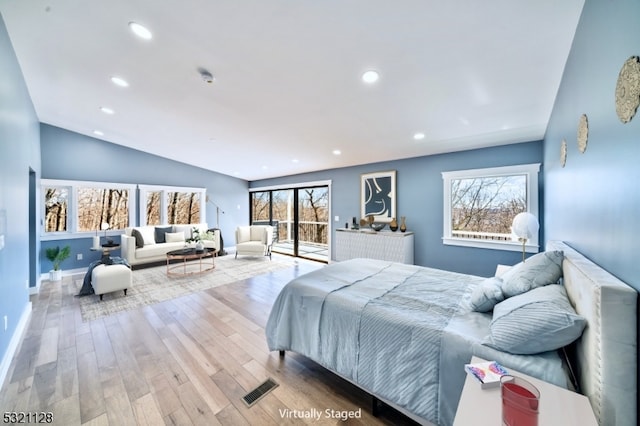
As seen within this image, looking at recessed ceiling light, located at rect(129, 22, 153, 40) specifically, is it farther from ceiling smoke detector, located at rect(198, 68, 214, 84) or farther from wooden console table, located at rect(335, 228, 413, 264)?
wooden console table, located at rect(335, 228, 413, 264)

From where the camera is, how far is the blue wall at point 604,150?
0.90 meters

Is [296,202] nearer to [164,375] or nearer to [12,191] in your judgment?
[12,191]

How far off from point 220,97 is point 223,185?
4.96 meters

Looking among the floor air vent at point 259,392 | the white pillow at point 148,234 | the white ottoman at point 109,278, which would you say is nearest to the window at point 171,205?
the white pillow at point 148,234

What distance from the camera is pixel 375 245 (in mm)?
4684

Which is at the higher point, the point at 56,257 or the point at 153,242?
the point at 153,242

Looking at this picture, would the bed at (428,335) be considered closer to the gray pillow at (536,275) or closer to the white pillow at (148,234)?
the gray pillow at (536,275)

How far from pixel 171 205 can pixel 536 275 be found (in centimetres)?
753

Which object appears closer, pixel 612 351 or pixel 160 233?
pixel 612 351

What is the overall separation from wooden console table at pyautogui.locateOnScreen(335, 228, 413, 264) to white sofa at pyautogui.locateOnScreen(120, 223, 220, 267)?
3.38 meters

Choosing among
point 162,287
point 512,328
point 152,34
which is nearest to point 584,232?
point 512,328

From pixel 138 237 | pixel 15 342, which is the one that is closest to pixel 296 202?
pixel 138 237

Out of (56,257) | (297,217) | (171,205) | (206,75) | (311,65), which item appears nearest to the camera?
(311,65)

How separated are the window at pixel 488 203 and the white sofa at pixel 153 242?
216 inches
